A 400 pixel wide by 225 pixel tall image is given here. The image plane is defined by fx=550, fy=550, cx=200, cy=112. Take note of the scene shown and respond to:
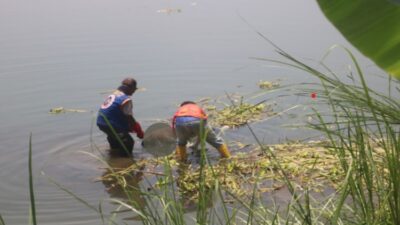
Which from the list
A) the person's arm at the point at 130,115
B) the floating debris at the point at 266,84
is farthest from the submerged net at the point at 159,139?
the floating debris at the point at 266,84

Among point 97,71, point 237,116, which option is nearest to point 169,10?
point 97,71

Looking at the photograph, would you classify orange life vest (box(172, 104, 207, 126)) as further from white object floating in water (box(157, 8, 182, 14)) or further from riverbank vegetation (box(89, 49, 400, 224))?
white object floating in water (box(157, 8, 182, 14))

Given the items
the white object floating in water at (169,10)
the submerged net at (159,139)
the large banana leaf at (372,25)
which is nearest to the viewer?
the large banana leaf at (372,25)

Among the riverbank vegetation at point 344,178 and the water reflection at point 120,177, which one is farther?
the water reflection at point 120,177

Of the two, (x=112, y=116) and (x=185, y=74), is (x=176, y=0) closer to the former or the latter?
(x=185, y=74)

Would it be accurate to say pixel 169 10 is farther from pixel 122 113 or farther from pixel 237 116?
pixel 122 113

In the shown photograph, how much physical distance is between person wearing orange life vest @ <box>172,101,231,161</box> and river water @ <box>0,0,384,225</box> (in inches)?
27.0

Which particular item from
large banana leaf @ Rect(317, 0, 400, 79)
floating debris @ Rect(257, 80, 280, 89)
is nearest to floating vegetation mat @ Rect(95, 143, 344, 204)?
large banana leaf @ Rect(317, 0, 400, 79)

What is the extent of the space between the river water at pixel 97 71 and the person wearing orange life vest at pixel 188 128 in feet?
2.25

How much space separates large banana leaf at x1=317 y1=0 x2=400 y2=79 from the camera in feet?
8.46

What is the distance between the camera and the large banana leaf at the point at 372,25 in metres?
2.58

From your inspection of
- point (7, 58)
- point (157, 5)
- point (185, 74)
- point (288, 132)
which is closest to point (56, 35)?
point (7, 58)

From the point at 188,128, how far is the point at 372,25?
5031 millimetres

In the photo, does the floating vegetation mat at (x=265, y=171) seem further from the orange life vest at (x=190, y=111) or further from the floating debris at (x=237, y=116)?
the floating debris at (x=237, y=116)
